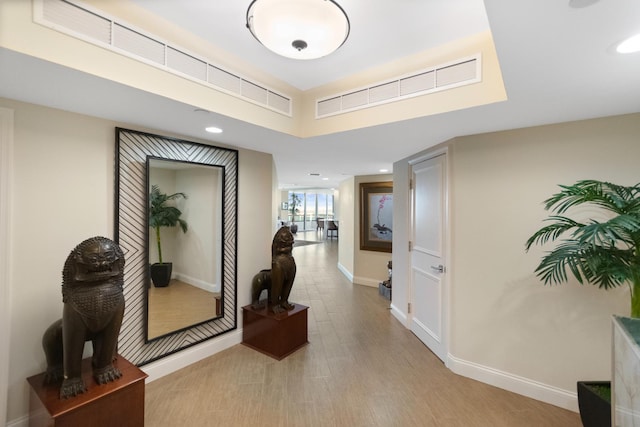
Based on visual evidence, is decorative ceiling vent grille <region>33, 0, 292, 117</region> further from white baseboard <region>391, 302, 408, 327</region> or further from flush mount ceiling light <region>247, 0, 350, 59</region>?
white baseboard <region>391, 302, 408, 327</region>

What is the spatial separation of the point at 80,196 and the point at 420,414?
301 cm

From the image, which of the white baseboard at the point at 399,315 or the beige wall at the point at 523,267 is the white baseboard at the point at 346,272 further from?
the beige wall at the point at 523,267

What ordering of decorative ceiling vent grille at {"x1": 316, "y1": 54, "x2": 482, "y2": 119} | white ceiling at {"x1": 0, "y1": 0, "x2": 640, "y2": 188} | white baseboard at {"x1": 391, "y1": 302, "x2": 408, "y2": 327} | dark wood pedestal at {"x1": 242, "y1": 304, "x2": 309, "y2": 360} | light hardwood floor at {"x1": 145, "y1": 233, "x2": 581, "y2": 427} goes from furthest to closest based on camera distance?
white baseboard at {"x1": 391, "y1": 302, "x2": 408, "y2": 327} < dark wood pedestal at {"x1": 242, "y1": 304, "x2": 309, "y2": 360} < light hardwood floor at {"x1": 145, "y1": 233, "x2": 581, "y2": 427} < decorative ceiling vent grille at {"x1": 316, "y1": 54, "x2": 482, "y2": 119} < white ceiling at {"x1": 0, "y1": 0, "x2": 640, "y2": 188}

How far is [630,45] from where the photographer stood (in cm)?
111

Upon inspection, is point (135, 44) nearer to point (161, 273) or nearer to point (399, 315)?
point (161, 273)

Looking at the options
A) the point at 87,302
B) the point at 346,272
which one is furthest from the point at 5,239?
the point at 346,272

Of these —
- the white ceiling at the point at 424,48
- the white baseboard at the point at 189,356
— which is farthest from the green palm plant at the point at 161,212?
the white baseboard at the point at 189,356

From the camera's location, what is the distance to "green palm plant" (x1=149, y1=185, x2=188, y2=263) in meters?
2.38

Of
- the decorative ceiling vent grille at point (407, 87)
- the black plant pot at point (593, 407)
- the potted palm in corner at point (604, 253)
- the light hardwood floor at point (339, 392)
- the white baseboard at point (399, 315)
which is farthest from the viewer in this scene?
the white baseboard at point (399, 315)

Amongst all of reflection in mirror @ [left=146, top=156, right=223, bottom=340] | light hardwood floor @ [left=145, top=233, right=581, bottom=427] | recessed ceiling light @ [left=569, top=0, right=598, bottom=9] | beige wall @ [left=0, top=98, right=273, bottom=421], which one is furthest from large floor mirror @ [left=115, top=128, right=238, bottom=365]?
recessed ceiling light @ [left=569, top=0, right=598, bottom=9]

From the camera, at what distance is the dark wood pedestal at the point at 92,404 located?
1440 mm

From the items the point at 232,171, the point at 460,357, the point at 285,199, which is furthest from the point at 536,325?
the point at 285,199

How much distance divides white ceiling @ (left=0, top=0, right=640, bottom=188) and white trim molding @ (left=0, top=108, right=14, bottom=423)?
0.74 ft

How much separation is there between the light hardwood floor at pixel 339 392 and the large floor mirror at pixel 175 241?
400 mm
